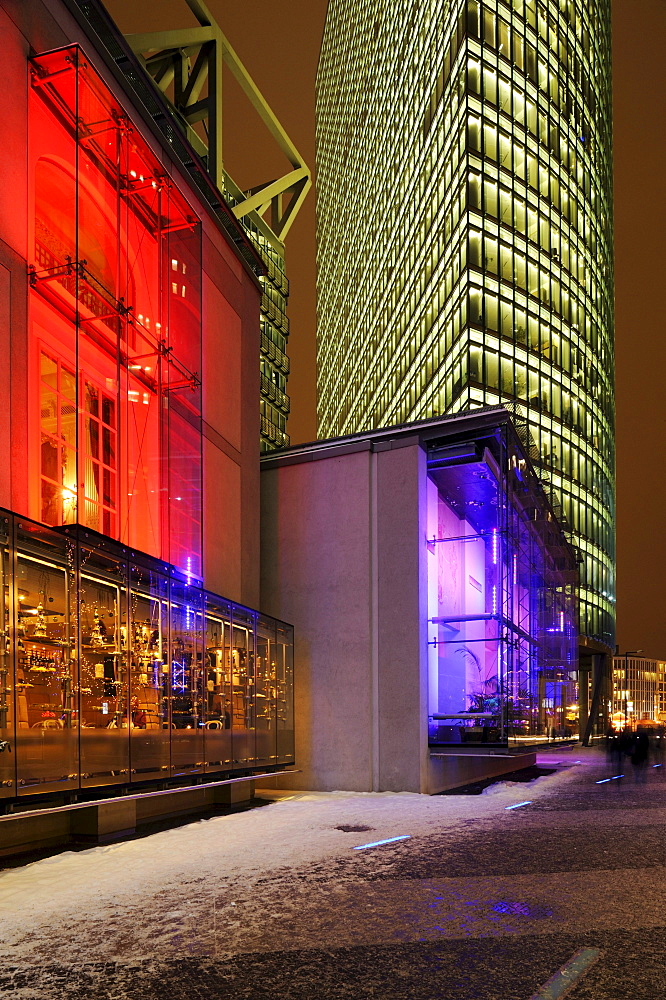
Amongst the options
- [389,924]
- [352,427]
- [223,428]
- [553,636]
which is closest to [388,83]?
[352,427]

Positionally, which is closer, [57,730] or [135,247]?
[57,730]

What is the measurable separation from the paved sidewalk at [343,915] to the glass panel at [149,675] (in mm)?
1139

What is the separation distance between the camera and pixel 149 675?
1347 cm

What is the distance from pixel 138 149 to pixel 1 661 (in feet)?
33.8

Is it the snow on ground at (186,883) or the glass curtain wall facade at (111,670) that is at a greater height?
the glass curtain wall facade at (111,670)

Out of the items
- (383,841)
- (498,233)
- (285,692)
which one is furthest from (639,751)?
(498,233)

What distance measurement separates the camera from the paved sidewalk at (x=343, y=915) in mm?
6441

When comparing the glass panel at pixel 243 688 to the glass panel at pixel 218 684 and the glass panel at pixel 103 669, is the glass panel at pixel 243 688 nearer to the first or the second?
the glass panel at pixel 218 684

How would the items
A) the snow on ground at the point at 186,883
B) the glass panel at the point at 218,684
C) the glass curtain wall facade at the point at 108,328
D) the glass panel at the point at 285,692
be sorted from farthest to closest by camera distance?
the glass panel at the point at 285,692 < the glass panel at the point at 218,684 < the glass curtain wall facade at the point at 108,328 < the snow on ground at the point at 186,883

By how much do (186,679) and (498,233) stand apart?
50123 millimetres

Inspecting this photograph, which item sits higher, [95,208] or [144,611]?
[95,208]

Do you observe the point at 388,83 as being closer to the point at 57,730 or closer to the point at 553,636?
the point at 553,636

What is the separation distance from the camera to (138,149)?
53.3 ft

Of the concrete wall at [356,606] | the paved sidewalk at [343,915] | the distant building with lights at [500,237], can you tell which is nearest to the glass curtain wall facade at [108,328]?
the concrete wall at [356,606]
